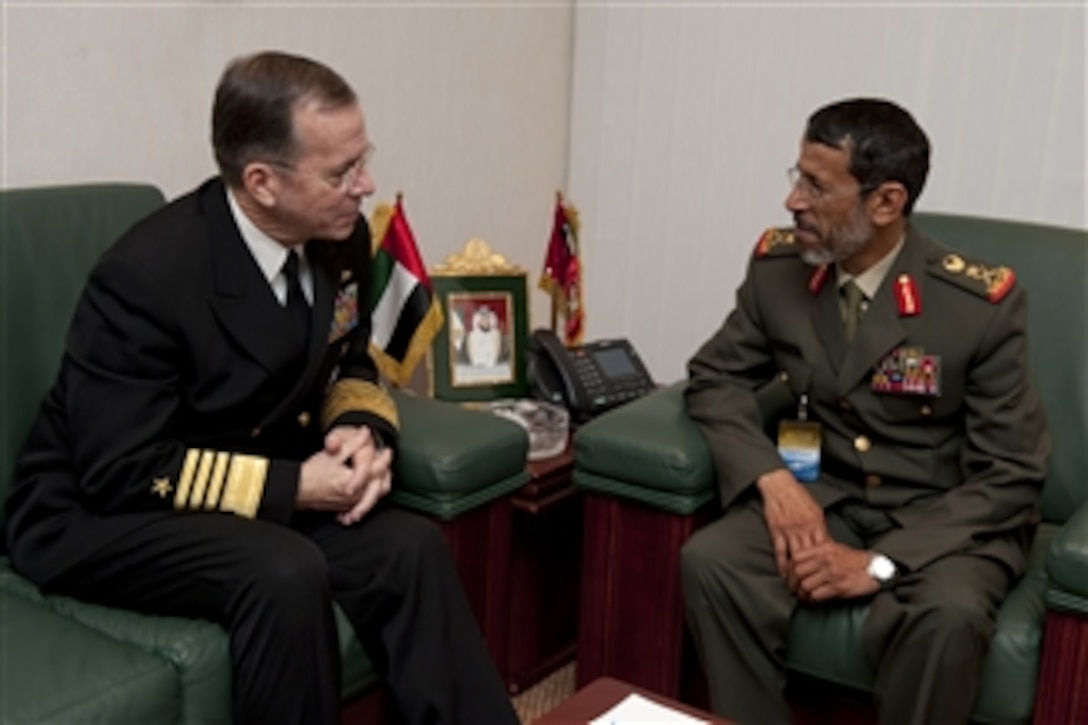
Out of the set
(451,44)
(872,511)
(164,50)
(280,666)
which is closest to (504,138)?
(451,44)

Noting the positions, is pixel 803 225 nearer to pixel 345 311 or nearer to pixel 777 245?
pixel 777 245

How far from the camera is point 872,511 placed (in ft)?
8.30

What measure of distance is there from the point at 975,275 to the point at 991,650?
0.71 meters

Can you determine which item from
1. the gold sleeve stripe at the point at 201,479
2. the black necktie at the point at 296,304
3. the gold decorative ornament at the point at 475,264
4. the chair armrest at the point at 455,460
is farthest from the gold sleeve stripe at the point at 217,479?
the gold decorative ornament at the point at 475,264

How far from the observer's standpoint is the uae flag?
2.77m

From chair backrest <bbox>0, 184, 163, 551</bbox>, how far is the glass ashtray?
0.92m

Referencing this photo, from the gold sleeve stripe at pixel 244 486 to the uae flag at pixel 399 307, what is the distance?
660 millimetres

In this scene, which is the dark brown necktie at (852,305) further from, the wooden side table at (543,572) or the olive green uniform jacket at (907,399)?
the wooden side table at (543,572)

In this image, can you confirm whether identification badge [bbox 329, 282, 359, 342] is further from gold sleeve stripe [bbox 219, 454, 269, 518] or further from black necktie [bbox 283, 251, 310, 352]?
gold sleeve stripe [bbox 219, 454, 269, 518]

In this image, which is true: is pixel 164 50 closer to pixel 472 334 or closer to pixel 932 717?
pixel 472 334

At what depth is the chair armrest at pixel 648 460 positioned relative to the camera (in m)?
2.49

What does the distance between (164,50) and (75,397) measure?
94 centimetres

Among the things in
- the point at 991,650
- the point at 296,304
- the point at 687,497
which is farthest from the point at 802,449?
the point at 296,304

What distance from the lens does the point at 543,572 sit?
296 cm
